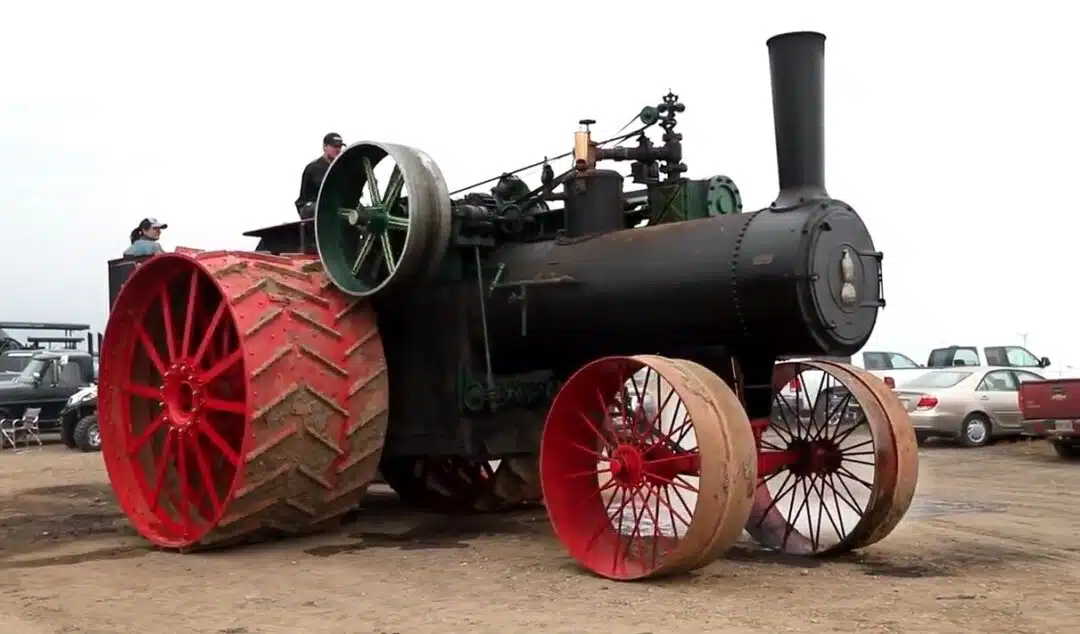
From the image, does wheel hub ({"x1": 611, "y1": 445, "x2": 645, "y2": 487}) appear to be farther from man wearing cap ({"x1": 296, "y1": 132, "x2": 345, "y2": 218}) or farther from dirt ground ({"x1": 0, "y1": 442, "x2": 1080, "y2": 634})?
man wearing cap ({"x1": 296, "y1": 132, "x2": 345, "y2": 218})

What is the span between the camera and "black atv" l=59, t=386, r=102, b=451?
785 inches

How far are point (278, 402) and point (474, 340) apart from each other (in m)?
1.50

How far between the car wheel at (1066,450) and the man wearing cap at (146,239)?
38.1 feet

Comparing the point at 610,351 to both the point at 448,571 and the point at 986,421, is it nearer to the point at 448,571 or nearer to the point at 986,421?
the point at 448,571

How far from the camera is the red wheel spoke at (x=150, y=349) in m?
8.29

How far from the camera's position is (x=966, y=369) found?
1889 centimetres

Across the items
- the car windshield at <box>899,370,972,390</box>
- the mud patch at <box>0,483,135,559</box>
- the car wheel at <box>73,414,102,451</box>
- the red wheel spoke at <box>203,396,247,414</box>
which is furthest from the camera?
the car wheel at <box>73,414,102,451</box>

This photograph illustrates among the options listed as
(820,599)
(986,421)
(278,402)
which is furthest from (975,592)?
(986,421)

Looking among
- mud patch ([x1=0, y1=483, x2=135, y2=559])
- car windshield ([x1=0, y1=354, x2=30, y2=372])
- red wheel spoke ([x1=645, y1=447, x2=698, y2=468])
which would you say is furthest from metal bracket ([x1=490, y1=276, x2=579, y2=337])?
car windshield ([x1=0, y1=354, x2=30, y2=372])

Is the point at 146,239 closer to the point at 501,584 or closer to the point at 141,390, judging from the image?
the point at 141,390

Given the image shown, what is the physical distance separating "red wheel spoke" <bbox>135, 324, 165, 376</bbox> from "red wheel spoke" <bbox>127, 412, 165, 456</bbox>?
33cm

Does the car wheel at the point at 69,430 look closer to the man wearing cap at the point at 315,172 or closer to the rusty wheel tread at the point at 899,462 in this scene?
the man wearing cap at the point at 315,172

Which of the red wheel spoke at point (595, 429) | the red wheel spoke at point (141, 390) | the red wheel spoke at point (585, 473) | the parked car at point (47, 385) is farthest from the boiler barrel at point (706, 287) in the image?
the parked car at point (47, 385)

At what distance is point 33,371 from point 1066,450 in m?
17.7
